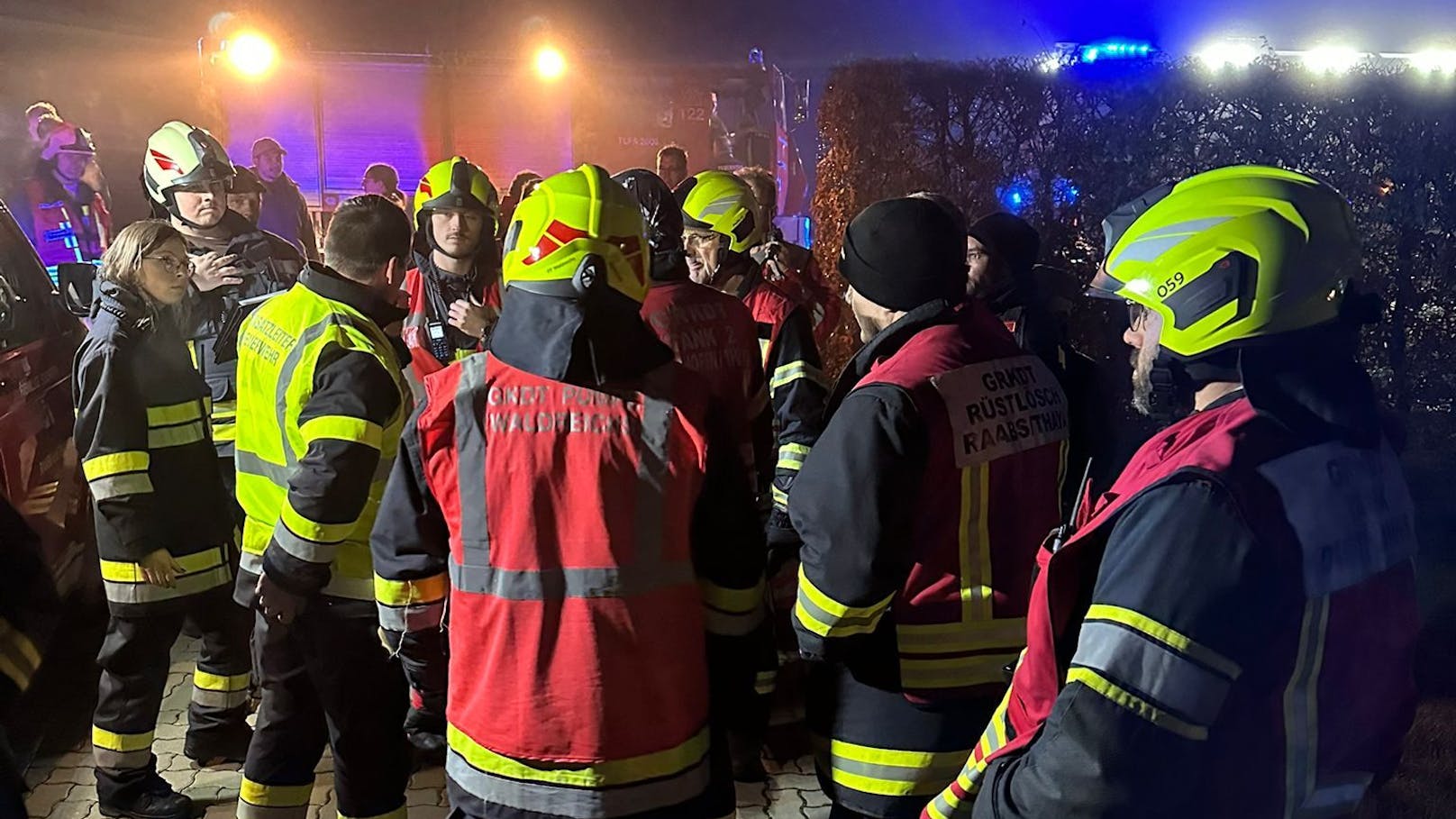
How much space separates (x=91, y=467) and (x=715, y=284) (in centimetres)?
271

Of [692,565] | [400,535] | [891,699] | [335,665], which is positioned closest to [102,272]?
[335,665]

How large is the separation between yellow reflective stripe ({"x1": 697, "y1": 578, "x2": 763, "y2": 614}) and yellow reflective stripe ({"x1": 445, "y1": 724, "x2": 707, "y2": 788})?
1.02 feet

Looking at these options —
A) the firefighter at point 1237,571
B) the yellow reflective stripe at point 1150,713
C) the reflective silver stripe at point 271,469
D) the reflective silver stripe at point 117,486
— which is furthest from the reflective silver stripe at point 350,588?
the yellow reflective stripe at point 1150,713

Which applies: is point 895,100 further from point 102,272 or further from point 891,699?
point 891,699

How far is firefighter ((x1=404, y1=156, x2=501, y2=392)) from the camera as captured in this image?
516 centimetres

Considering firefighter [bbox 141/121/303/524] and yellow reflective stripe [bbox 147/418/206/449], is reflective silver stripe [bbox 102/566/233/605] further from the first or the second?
firefighter [bbox 141/121/303/524]

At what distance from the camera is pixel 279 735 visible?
339 centimetres

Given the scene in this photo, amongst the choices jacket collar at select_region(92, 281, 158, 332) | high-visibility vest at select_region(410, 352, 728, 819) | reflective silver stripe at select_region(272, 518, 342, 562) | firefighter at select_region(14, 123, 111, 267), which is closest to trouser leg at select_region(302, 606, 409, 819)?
reflective silver stripe at select_region(272, 518, 342, 562)

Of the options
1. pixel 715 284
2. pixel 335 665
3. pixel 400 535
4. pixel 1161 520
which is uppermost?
pixel 715 284

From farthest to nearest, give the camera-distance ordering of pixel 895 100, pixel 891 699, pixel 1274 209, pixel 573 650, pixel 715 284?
pixel 895 100 → pixel 715 284 → pixel 891 699 → pixel 573 650 → pixel 1274 209

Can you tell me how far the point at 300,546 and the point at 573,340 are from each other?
1.44 m

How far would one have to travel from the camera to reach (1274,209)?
1.65m

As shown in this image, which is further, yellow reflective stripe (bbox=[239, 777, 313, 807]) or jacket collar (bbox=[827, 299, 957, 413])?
yellow reflective stripe (bbox=[239, 777, 313, 807])

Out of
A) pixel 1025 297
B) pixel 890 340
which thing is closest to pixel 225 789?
pixel 890 340
